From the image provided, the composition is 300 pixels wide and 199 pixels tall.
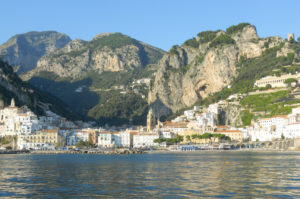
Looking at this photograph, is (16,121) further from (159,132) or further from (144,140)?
(159,132)

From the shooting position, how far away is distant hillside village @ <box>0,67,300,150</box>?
140275 mm

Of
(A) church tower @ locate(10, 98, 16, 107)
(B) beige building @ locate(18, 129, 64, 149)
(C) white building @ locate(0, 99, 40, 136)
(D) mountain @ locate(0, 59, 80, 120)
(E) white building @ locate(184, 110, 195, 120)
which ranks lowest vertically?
(B) beige building @ locate(18, 129, 64, 149)

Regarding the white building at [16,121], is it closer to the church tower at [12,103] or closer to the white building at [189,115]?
the church tower at [12,103]

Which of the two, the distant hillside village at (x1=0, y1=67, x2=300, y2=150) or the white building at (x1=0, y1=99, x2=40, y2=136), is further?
the white building at (x1=0, y1=99, x2=40, y2=136)

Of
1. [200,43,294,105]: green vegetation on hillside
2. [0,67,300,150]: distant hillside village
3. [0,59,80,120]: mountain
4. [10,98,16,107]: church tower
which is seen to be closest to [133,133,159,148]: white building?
[0,67,300,150]: distant hillside village

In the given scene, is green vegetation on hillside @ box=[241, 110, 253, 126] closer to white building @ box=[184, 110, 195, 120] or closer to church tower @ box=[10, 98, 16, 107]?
white building @ box=[184, 110, 195, 120]

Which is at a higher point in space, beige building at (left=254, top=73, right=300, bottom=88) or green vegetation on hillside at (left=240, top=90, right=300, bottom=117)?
beige building at (left=254, top=73, right=300, bottom=88)

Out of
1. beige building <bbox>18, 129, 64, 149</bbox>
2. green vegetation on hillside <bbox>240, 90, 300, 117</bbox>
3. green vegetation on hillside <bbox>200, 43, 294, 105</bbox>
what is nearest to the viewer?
green vegetation on hillside <bbox>240, 90, 300, 117</bbox>

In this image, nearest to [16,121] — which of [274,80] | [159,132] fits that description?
Result: [159,132]

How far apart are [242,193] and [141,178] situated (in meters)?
13.9

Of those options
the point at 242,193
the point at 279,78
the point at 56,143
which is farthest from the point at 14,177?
the point at 279,78

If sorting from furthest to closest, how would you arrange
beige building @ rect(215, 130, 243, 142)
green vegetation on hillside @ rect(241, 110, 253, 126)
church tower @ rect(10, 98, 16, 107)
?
church tower @ rect(10, 98, 16, 107), green vegetation on hillside @ rect(241, 110, 253, 126), beige building @ rect(215, 130, 243, 142)

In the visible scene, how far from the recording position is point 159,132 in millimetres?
162375

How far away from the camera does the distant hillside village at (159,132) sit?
140 metres
